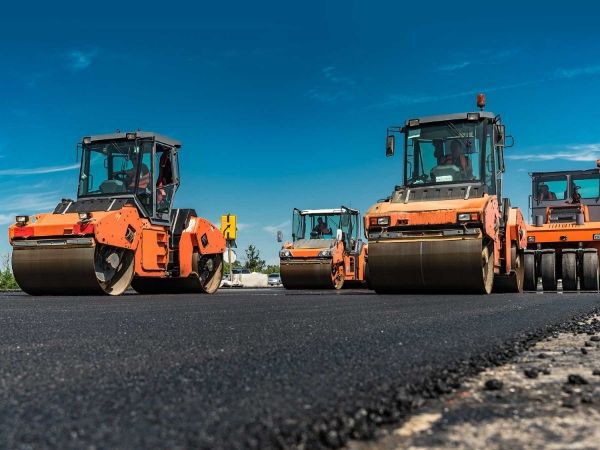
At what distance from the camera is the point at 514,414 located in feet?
5.55

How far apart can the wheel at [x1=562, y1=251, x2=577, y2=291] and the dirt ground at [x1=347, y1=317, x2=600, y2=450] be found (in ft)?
28.7

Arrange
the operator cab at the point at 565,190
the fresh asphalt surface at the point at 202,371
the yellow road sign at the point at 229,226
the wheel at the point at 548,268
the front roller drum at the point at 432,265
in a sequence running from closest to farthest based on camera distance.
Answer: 1. the fresh asphalt surface at the point at 202,371
2. the front roller drum at the point at 432,265
3. the wheel at the point at 548,268
4. the operator cab at the point at 565,190
5. the yellow road sign at the point at 229,226

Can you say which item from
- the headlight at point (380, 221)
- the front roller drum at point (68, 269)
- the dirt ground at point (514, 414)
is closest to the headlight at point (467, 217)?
the headlight at point (380, 221)

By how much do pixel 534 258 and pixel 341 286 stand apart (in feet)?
17.7

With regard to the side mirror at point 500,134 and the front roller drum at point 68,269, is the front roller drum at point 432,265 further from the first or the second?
the front roller drum at point 68,269

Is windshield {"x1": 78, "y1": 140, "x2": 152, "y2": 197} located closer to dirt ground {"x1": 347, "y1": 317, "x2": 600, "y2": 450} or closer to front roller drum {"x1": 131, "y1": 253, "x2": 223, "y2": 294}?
front roller drum {"x1": 131, "y1": 253, "x2": 223, "y2": 294}

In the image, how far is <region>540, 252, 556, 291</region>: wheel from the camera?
1076 cm

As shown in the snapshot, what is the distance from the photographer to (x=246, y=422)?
1455 mm

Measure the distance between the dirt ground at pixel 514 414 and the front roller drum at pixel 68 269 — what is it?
24.3ft

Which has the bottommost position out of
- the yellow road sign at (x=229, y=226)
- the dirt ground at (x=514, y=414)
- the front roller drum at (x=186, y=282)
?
the dirt ground at (x=514, y=414)

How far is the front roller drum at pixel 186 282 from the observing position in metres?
11.2

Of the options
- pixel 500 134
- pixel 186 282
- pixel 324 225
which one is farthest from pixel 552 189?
pixel 186 282

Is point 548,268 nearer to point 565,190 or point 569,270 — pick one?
point 569,270

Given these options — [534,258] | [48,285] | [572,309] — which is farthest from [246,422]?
[534,258]
